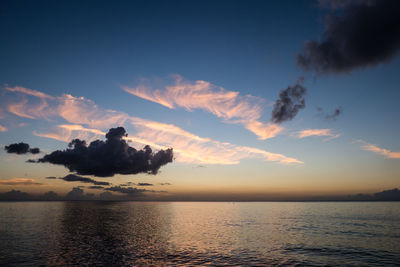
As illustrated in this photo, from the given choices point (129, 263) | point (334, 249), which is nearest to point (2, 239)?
point (129, 263)

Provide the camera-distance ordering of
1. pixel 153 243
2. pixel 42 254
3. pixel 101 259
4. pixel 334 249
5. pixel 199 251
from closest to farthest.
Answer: pixel 101 259, pixel 42 254, pixel 199 251, pixel 334 249, pixel 153 243

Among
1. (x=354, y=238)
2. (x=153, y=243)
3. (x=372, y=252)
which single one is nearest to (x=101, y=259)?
(x=153, y=243)

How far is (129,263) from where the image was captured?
36.2 m

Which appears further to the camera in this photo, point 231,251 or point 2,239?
A: point 2,239

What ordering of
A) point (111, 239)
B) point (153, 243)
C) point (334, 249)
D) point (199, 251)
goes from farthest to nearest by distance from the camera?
point (111, 239)
point (153, 243)
point (334, 249)
point (199, 251)

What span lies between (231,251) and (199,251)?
6.04 metres

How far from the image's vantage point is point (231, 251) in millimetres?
45250

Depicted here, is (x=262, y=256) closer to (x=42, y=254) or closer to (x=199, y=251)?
(x=199, y=251)

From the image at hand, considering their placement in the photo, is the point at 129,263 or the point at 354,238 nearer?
the point at 129,263

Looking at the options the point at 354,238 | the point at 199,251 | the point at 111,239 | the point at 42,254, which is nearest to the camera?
the point at 42,254

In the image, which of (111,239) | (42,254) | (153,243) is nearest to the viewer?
(42,254)

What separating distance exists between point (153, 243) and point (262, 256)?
23677mm

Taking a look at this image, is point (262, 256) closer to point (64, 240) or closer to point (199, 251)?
point (199, 251)

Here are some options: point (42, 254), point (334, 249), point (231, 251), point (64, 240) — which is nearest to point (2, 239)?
point (64, 240)
